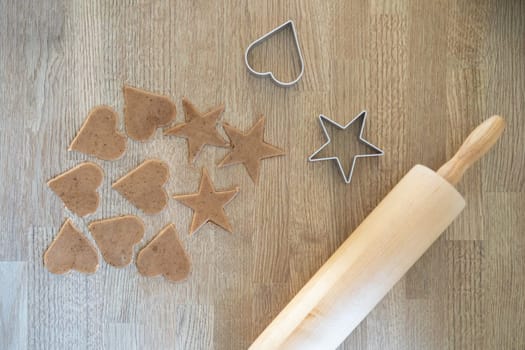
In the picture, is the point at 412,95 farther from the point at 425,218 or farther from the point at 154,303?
the point at 154,303

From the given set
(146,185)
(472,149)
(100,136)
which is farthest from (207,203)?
(472,149)

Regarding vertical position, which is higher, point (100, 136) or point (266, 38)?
point (266, 38)

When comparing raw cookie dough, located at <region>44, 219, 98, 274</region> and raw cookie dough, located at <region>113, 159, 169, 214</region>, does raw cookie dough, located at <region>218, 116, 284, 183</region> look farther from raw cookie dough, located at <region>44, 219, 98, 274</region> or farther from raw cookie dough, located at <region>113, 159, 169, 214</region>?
raw cookie dough, located at <region>44, 219, 98, 274</region>

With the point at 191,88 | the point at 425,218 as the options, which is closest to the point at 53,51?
the point at 191,88

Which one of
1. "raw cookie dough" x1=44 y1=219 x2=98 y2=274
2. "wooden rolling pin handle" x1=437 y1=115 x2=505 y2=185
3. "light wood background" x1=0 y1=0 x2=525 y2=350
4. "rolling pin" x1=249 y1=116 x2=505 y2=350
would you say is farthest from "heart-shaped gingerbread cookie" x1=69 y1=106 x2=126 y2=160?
A: "wooden rolling pin handle" x1=437 y1=115 x2=505 y2=185

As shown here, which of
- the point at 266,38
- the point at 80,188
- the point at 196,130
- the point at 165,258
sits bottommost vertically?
the point at 165,258

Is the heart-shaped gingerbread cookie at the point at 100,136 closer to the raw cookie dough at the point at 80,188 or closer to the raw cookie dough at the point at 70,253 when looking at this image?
the raw cookie dough at the point at 80,188

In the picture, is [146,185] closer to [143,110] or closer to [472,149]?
[143,110]

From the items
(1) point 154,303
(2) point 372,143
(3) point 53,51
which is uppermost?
(3) point 53,51
